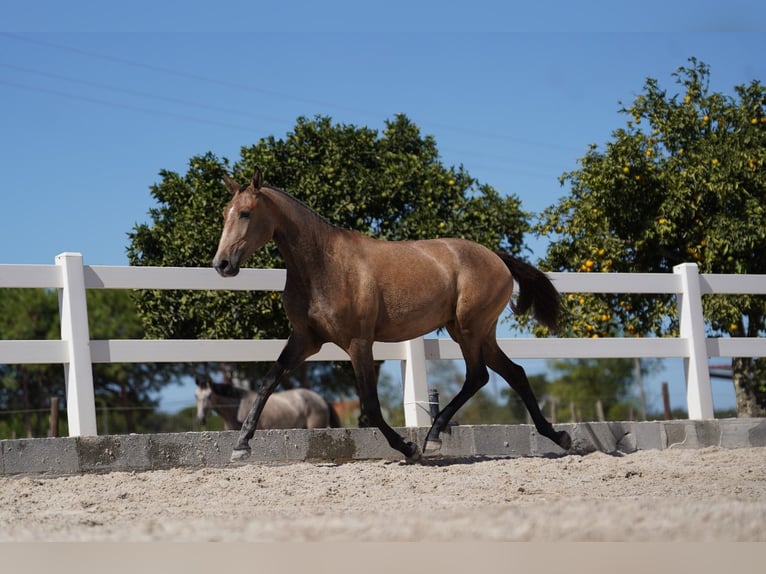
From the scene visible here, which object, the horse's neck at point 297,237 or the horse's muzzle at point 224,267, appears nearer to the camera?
the horse's muzzle at point 224,267

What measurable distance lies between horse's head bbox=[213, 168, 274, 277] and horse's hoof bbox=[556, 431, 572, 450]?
258 centimetres

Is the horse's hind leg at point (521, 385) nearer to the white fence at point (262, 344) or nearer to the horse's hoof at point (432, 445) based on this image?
the white fence at point (262, 344)

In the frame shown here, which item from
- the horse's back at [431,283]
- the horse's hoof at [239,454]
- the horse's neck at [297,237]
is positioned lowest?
the horse's hoof at [239,454]

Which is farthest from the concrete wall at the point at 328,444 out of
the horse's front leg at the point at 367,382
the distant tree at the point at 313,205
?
the distant tree at the point at 313,205

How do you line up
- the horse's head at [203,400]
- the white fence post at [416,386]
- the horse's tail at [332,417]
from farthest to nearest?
the horse's tail at [332,417] → the horse's head at [203,400] → the white fence post at [416,386]

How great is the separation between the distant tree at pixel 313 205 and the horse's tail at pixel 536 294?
19.7 ft

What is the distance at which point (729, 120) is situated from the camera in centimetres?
1270

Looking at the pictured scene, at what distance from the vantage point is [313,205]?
44.6ft

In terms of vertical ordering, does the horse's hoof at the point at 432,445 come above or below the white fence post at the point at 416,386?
below

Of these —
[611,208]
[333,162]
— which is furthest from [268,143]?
[611,208]

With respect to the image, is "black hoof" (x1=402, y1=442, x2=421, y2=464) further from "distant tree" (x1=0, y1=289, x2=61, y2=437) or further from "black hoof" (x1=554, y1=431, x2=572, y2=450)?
"distant tree" (x1=0, y1=289, x2=61, y2=437)

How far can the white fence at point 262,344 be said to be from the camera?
604 centimetres

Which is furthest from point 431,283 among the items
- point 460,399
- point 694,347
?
point 694,347

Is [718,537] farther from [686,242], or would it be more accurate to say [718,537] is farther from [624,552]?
[686,242]
